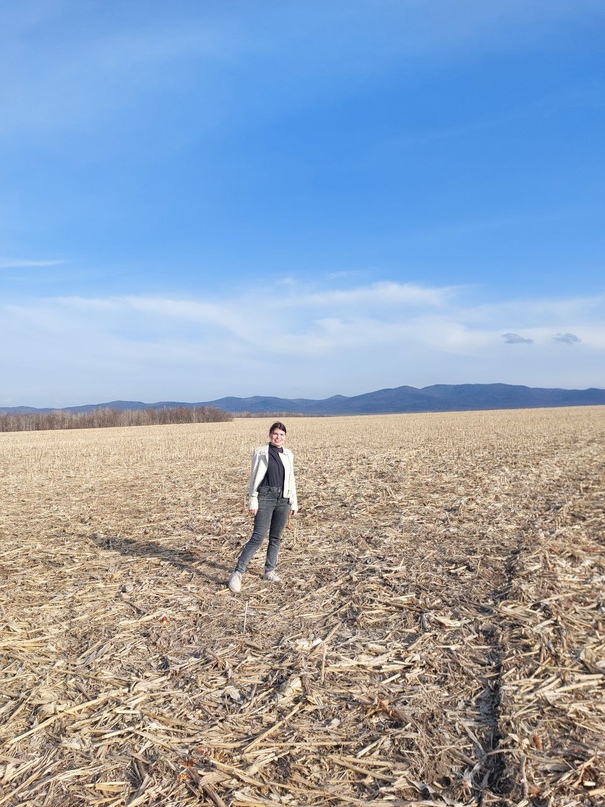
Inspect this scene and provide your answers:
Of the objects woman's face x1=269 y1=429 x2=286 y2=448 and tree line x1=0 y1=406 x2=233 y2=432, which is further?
tree line x1=0 y1=406 x2=233 y2=432

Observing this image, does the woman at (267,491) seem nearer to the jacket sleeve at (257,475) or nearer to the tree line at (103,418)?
the jacket sleeve at (257,475)

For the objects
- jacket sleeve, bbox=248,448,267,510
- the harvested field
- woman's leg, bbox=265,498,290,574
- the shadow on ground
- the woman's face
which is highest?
the woman's face

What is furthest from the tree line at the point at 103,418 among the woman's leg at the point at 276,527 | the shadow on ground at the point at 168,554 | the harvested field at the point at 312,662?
the woman's leg at the point at 276,527

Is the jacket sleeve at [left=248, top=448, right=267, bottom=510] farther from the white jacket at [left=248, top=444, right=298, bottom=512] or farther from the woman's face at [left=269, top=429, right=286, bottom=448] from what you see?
the woman's face at [left=269, top=429, right=286, bottom=448]

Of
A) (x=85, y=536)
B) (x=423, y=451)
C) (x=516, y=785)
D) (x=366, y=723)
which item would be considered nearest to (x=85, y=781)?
(x=366, y=723)

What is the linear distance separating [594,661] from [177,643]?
419cm

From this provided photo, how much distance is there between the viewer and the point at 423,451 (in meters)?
25.7

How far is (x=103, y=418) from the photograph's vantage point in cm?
9950

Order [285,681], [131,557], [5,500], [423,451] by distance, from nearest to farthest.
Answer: [285,681] < [131,557] < [5,500] < [423,451]

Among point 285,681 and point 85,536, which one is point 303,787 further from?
point 85,536

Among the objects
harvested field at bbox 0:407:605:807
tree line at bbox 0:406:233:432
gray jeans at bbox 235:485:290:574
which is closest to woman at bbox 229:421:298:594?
gray jeans at bbox 235:485:290:574

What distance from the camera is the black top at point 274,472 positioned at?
25.6 feet

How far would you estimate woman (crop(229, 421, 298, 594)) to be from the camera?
775cm

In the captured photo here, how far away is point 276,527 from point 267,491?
0.61m
